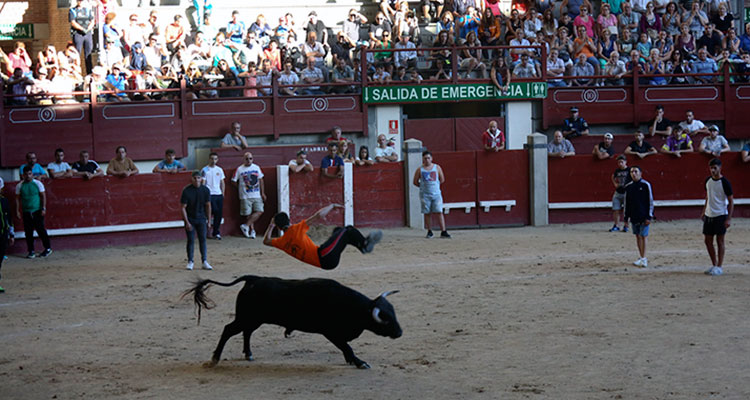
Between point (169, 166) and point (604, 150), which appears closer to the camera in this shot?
point (169, 166)

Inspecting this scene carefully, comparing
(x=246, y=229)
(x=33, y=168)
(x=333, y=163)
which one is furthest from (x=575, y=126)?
(x=33, y=168)

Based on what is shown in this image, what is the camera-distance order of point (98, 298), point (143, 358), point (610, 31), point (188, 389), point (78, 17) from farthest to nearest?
1. point (610, 31)
2. point (78, 17)
3. point (98, 298)
4. point (143, 358)
5. point (188, 389)

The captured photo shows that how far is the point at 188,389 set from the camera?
7.64m

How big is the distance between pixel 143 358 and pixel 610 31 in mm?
17282

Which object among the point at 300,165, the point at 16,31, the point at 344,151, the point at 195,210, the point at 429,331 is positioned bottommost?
the point at 429,331

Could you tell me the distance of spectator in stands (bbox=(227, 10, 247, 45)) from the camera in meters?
22.0

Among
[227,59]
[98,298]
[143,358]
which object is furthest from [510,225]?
[143,358]

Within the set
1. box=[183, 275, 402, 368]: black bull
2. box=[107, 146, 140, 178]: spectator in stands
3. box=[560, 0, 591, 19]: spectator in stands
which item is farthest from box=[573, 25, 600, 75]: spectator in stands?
box=[183, 275, 402, 368]: black bull

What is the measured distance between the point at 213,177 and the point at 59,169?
109 inches

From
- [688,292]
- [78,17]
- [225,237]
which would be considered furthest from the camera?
[78,17]

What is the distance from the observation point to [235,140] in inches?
A: 785

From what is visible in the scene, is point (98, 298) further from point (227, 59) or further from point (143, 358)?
point (227, 59)

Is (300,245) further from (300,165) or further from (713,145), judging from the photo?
(713,145)

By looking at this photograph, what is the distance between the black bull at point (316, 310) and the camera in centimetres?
804
